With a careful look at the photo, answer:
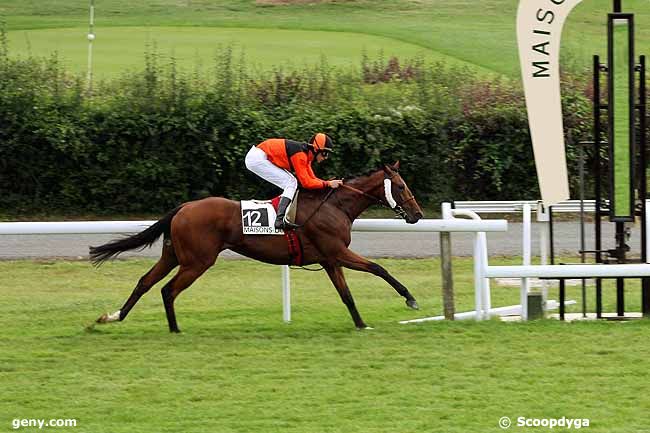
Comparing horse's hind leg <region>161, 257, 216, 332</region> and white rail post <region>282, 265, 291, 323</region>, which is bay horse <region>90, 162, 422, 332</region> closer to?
horse's hind leg <region>161, 257, 216, 332</region>

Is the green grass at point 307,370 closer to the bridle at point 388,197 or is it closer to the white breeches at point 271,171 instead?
the bridle at point 388,197

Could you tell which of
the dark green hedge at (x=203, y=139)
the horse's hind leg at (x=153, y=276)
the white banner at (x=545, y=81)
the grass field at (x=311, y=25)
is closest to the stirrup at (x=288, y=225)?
the horse's hind leg at (x=153, y=276)

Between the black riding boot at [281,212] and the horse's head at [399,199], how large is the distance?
2.55 feet

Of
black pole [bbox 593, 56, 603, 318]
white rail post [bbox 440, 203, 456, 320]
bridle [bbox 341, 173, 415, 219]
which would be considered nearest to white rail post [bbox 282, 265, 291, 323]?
bridle [bbox 341, 173, 415, 219]

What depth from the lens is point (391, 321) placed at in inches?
377

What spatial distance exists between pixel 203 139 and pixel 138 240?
7.68 m

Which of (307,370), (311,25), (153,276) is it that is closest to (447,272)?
(307,370)

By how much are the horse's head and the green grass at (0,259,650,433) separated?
846 mm

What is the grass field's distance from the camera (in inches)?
989

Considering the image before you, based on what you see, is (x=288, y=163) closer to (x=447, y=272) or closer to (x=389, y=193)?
(x=389, y=193)

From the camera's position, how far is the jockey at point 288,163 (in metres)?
9.04

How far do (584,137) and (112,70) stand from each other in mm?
9053

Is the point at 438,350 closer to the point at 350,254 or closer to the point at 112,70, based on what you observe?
the point at 350,254

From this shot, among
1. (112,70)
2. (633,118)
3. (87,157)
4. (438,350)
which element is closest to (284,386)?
(438,350)
